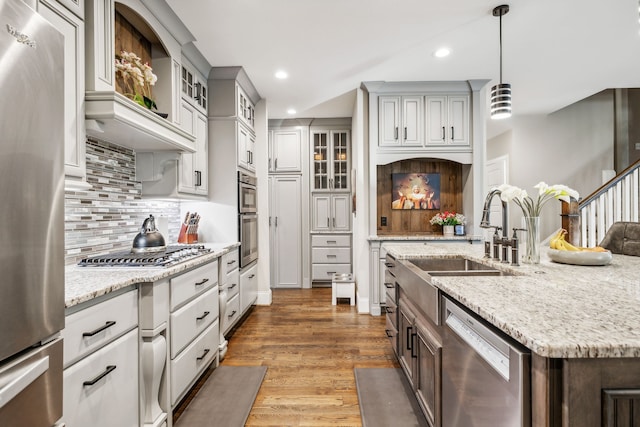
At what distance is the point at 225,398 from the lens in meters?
2.10

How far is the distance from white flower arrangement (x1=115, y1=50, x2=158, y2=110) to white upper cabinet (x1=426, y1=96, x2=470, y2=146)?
9.82ft

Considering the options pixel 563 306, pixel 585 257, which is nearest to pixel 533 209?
pixel 585 257

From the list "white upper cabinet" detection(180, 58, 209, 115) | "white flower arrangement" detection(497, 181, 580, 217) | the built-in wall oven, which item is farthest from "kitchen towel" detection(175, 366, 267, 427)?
"white upper cabinet" detection(180, 58, 209, 115)

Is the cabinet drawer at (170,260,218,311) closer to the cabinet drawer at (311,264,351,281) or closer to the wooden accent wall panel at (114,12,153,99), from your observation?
the wooden accent wall panel at (114,12,153,99)

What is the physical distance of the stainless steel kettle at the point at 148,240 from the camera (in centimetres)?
216

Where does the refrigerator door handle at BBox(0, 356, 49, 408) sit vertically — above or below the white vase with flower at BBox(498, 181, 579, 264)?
below

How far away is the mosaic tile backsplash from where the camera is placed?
1893 millimetres

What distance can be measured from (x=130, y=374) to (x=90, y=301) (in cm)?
47

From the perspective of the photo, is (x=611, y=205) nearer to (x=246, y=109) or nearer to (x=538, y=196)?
(x=538, y=196)

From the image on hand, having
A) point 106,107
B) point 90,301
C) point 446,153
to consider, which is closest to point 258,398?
point 90,301

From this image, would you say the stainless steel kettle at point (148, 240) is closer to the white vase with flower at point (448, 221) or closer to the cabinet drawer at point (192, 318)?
the cabinet drawer at point (192, 318)

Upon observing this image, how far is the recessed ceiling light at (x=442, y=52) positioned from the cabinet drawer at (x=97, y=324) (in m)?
3.17

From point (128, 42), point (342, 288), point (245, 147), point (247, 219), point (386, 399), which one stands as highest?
point (128, 42)

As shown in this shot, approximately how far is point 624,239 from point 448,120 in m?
2.20
